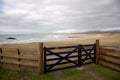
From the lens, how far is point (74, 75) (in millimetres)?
8125

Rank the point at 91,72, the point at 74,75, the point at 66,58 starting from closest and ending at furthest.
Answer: the point at 74,75 → the point at 91,72 → the point at 66,58

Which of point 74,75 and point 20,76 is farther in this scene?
point 74,75

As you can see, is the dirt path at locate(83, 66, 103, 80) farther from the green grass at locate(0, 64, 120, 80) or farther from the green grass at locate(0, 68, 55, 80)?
the green grass at locate(0, 68, 55, 80)

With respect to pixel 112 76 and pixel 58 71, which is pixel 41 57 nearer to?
pixel 58 71

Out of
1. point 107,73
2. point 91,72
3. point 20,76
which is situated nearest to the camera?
point 20,76

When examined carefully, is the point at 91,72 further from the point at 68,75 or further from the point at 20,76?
the point at 20,76

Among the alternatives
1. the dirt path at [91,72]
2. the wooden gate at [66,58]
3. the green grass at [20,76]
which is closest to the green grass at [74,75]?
the dirt path at [91,72]

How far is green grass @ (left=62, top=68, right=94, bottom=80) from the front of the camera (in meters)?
7.65

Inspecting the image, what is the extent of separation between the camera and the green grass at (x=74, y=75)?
7.65m

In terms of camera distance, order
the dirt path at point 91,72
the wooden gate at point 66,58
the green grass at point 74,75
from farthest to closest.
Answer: the wooden gate at point 66,58
the dirt path at point 91,72
the green grass at point 74,75

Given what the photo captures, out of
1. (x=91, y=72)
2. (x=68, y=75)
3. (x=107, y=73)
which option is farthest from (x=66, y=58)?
(x=107, y=73)

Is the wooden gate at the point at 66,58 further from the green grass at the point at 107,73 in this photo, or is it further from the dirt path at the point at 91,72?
the green grass at the point at 107,73

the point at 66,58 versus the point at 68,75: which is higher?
the point at 66,58

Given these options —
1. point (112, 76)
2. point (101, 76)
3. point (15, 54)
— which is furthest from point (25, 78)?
point (112, 76)
